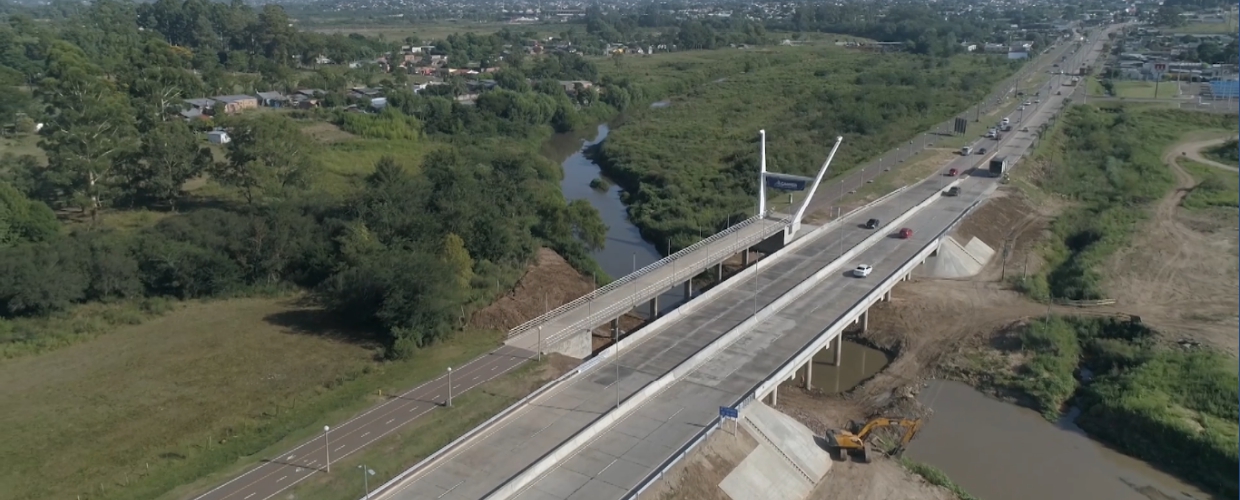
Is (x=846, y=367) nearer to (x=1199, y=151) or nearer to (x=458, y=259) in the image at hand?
(x=458, y=259)

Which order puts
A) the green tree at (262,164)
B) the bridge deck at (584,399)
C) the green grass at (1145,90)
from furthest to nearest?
the green grass at (1145,90) → the green tree at (262,164) → the bridge deck at (584,399)

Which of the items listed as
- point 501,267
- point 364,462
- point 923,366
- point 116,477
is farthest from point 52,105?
point 923,366

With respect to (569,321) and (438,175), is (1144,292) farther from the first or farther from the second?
(438,175)

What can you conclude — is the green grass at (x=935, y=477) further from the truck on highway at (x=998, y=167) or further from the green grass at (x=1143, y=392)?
the truck on highway at (x=998, y=167)

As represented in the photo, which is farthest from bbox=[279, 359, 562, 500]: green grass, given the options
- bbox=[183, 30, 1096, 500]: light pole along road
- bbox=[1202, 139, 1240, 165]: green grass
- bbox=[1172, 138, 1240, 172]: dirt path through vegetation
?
bbox=[1202, 139, 1240, 165]: green grass

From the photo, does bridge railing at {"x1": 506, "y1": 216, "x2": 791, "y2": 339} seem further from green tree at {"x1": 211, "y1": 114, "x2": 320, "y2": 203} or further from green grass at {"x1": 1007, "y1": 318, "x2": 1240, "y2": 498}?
green tree at {"x1": 211, "y1": 114, "x2": 320, "y2": 203}

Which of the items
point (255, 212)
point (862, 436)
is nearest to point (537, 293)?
point (862, 436)

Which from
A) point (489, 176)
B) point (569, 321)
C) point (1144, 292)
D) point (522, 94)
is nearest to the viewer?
point (569, 321)

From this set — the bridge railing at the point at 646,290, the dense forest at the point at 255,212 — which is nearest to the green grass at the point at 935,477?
the bridge railing at the point at 646,290
